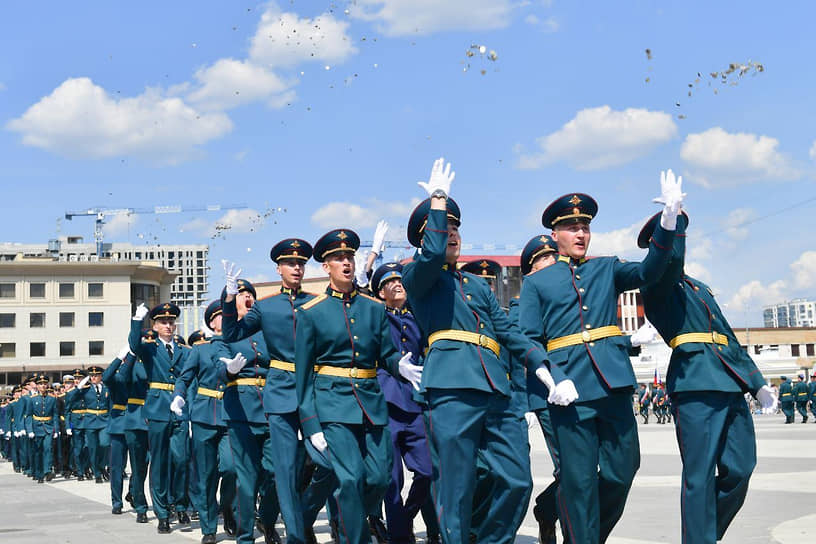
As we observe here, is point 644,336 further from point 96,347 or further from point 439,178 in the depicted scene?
point 96,347

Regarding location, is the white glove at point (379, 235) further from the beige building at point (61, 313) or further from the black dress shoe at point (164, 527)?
the beige building at point (61, 313)

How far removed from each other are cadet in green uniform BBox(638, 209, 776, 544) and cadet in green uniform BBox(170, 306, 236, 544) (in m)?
4.90

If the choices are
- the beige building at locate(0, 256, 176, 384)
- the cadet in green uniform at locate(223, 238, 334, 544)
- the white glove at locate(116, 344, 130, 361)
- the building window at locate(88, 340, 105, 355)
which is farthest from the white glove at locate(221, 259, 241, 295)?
the building window at locate(88, 340, 105, 355)

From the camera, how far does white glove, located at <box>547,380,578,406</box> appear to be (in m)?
5.92

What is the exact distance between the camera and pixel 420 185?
632 cm

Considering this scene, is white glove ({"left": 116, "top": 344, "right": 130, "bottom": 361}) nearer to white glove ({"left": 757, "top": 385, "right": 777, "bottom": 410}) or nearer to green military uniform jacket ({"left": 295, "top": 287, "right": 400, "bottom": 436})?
green military uniform jacket ({"left": 295, "top": 287, "right": 400, "bottom": 436})

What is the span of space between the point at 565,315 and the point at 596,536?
4.25ft

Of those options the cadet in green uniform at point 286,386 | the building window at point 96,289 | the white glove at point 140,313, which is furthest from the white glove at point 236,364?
the building window at point 96,289

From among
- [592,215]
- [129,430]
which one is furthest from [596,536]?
[129,430]

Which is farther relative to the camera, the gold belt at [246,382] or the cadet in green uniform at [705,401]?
the gold belt at [246,382]

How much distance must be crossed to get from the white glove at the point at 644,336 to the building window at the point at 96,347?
320 feet

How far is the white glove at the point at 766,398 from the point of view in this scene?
6.66 meters

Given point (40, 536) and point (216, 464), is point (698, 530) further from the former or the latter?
point (40, 536)

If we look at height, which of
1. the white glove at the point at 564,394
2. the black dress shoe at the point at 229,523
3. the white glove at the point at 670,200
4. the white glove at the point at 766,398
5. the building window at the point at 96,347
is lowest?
the black dress shoe at the point at 229,523
